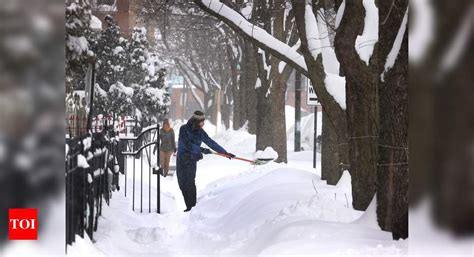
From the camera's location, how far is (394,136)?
7.24m

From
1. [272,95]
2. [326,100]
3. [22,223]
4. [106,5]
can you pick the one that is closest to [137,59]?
[106,5]

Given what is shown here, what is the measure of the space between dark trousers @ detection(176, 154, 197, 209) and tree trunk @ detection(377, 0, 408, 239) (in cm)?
617

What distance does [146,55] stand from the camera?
100 ft

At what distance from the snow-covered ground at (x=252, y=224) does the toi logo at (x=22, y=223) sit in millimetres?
1430

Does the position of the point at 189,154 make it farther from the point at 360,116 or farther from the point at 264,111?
the point at 264,111

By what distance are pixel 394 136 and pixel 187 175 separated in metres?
6.63

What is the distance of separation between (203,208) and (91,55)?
5.58 m

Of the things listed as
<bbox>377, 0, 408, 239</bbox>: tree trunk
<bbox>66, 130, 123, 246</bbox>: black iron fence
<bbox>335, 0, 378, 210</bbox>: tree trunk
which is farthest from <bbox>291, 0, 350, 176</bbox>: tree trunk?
<bbox>377, 0, 408, 239</bbox>: tree trunk

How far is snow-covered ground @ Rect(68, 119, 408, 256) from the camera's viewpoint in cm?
716

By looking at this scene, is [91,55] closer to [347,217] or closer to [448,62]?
[347,217]

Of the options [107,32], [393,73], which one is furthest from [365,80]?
[107,32]

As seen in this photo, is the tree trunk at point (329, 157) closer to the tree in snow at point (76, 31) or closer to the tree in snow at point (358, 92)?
the tree in snow at point (358, 92)

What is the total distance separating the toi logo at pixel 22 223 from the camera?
5.34 m

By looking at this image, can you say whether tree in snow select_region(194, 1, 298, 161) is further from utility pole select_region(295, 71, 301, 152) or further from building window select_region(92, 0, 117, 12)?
building window select_region(92, 0, 117, 12)
